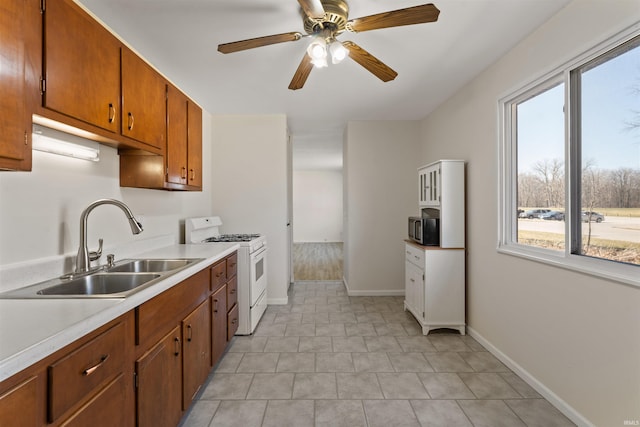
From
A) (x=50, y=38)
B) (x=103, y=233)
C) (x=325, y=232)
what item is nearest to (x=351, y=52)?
(x=50, y=38)

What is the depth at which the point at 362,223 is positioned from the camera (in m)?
4.24

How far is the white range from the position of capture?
9.64 ft

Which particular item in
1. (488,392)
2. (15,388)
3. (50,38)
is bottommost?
(488,392)

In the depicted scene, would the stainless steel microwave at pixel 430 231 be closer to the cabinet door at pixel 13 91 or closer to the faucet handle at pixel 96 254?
the faucet handle at pixel 96 254

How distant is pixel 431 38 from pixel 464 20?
0.25m

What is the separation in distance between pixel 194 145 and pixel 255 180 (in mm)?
1117

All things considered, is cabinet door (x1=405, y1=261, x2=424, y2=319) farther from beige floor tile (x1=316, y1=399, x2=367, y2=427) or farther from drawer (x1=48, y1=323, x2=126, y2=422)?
drawer (x1=48, y1=323, x2=126, y2=422)

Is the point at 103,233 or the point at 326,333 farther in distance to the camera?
the point at 326,333

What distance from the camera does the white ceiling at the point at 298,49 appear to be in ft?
5.87

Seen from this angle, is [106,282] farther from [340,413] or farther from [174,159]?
[340,413]

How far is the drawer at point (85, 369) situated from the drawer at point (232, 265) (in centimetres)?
141

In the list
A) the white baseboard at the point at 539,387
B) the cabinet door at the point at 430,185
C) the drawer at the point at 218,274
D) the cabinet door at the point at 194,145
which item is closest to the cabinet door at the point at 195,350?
the drawer at the point at 218,274

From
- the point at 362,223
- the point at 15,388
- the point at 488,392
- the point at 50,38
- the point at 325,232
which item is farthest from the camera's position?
the point at 325,232

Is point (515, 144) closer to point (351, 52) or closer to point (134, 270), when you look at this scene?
point (351, 52)
